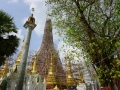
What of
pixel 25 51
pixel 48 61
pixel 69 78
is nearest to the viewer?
pixel 25 51

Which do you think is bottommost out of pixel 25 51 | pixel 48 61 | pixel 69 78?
pixel 69 78

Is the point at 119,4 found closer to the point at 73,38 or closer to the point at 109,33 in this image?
the point at 109,33

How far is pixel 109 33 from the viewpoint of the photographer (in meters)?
8.97

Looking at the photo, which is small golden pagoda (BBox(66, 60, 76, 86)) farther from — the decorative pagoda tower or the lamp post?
the lamp post

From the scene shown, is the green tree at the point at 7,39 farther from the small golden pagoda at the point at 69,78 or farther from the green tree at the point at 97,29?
the small golden pagoda at the point at 69,78

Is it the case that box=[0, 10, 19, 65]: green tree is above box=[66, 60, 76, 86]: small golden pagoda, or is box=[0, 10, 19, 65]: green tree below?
above

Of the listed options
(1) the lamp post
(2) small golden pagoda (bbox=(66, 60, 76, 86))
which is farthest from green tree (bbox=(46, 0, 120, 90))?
(2) small golden pagoda (bbox=(66, 60, 76, 86))

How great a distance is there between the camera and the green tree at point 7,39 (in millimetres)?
10562

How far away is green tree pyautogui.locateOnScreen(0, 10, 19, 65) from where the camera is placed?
10.6 m

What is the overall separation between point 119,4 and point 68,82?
21.0 m

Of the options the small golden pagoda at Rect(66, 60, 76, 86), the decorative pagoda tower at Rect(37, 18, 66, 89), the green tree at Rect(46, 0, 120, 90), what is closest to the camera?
the green tree at Rect(46, 0, 120, 90)

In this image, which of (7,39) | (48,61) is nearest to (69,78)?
(48,61)

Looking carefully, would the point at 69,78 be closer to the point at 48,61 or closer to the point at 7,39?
the point at 48,61

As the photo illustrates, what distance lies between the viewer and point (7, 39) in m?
11.0
